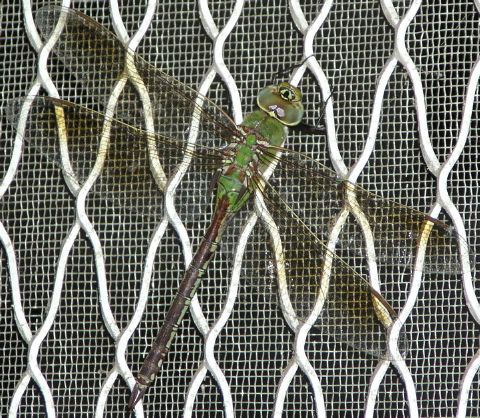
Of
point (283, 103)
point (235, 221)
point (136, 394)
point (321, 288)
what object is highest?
point (283, 103)

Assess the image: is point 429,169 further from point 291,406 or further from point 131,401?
point 131,401

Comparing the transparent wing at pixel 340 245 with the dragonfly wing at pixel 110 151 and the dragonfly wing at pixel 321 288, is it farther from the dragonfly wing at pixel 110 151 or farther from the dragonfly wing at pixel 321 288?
the dragonfly wing at pixel 110 151

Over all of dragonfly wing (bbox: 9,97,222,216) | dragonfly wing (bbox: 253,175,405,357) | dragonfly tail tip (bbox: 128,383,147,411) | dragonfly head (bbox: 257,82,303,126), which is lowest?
dragonfly tail tip (bbox: 128,383,147,411)

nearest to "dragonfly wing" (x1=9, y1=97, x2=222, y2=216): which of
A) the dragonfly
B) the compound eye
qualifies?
the dragonfly

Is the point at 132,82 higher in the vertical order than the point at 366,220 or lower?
higher

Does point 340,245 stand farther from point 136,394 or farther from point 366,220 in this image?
point 136,394

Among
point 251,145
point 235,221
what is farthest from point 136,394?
point 251,145

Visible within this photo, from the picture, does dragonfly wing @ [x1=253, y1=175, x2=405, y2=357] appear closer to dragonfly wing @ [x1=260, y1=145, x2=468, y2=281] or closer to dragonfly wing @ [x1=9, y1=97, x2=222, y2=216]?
dragonfly wing @ [x1=260, y1=145, x2=468, y2=281]
